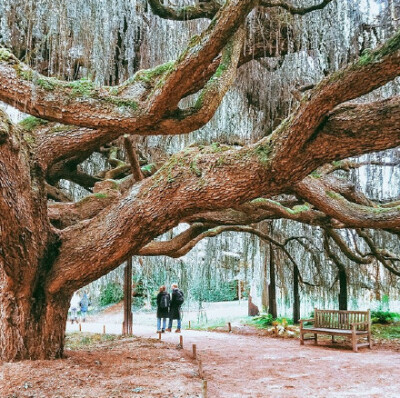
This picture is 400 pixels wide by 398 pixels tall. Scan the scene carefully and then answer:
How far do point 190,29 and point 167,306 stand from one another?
18.8 feet

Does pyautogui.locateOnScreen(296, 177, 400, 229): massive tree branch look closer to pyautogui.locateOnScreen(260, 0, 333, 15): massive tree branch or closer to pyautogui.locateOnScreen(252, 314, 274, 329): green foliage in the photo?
pyautogui.locateOnScreen(260, 0, 333, 15): massive tree branch

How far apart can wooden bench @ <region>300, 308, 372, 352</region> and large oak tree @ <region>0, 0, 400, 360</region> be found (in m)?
2.44

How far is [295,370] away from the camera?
5.04m

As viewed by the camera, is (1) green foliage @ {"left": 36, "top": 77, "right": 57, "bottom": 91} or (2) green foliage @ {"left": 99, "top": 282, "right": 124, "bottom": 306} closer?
(1) green foliage @ {"left": 36, "top": 77, "right": 57, "bottom": 91}

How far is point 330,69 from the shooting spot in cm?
470

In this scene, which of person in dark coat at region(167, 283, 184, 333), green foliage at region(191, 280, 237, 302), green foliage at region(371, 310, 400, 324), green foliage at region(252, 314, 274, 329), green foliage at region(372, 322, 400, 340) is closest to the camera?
green foliage at region(372, 322, 400, 340)

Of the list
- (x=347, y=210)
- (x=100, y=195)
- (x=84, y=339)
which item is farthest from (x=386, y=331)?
(x=100, y=195)

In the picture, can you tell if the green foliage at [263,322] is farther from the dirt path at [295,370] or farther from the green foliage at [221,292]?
the green foliage at [221,292]

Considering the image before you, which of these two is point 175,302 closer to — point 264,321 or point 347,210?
point 264,321

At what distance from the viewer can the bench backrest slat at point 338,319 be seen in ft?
23.9

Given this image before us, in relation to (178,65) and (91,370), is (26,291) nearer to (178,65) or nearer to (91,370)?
(91,370)

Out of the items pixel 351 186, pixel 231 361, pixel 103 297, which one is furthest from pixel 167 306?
pixel 103 297

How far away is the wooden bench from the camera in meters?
6.87

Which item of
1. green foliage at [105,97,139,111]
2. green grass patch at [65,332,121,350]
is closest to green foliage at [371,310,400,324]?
green grass patch at [65,332,121,350]
